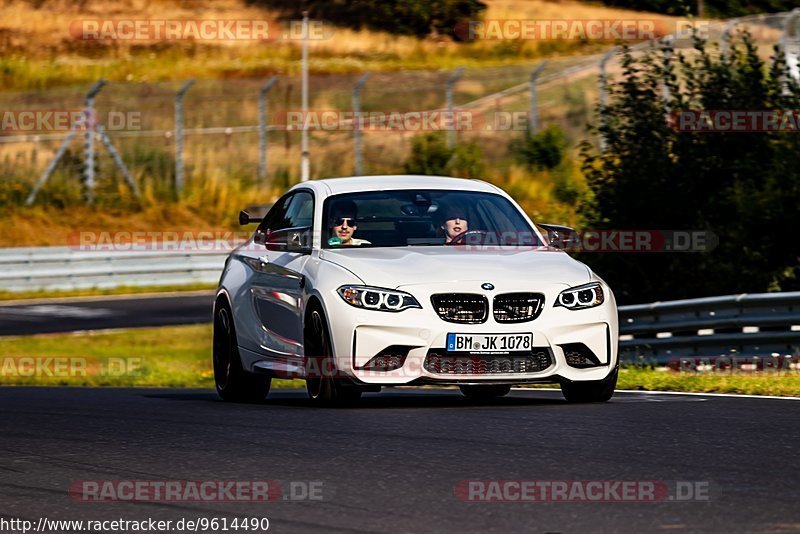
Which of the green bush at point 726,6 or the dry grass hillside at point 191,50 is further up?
the green bush at point 726,6

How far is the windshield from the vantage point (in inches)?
492

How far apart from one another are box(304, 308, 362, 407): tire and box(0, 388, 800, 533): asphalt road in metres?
0.16

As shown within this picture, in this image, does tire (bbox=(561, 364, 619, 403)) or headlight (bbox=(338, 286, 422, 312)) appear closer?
headlight (bbox=(338, 286, 422, 312))

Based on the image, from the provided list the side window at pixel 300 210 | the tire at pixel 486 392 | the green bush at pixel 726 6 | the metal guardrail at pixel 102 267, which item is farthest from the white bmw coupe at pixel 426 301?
the green bush at pixel 726 6

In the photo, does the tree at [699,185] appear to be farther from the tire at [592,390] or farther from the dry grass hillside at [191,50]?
the dry grass hillside at [191,50]

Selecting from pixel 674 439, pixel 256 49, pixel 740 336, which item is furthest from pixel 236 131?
pixel 674 439

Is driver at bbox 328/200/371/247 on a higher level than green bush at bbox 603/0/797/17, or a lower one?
higher

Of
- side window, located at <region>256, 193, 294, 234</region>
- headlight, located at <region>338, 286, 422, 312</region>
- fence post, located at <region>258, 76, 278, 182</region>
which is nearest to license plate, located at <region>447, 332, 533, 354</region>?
headlight, located at <region>338, 286, 422, 312</region>

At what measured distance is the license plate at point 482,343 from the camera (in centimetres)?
1129

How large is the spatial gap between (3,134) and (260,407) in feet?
129

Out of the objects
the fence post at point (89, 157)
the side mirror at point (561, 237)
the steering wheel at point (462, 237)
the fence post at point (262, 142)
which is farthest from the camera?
the fence post at point (262, 142)

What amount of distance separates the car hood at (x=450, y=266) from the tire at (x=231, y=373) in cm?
181

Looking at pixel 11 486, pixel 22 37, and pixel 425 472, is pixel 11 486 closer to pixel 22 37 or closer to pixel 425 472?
pixel 425 472

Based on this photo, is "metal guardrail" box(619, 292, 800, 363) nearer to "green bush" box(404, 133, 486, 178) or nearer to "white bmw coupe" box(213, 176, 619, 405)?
"white bmw coupe" box(213, 176, 619, 405)
